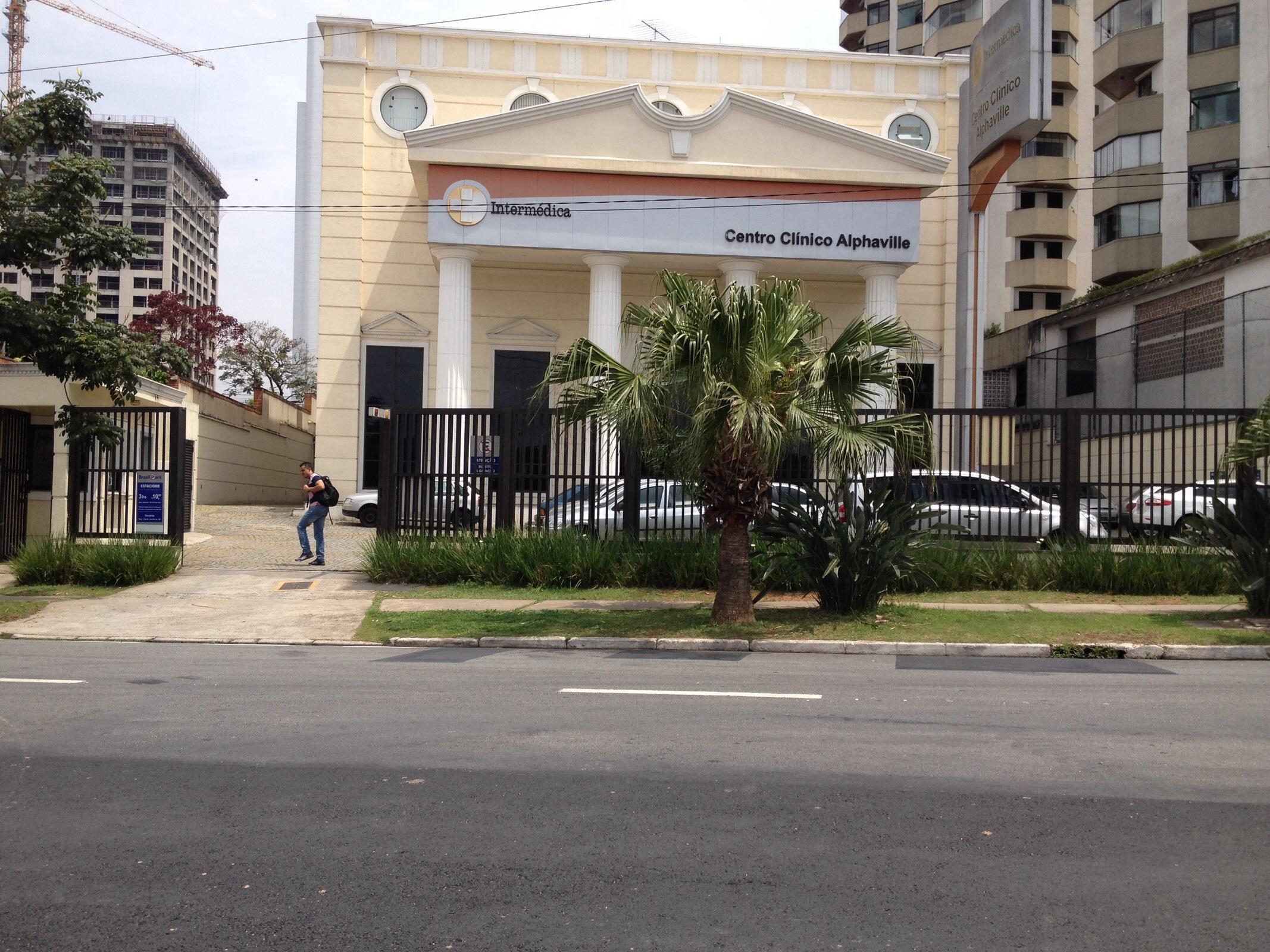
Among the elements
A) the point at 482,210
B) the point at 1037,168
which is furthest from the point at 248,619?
the point at 1037,168

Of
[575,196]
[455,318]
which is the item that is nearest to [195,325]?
[455,318]

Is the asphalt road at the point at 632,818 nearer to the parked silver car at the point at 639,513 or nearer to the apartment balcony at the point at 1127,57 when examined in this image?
the parked silver car at the point at 639,513

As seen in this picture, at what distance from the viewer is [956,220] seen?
33.6 meters

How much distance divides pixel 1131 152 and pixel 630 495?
35.8 m

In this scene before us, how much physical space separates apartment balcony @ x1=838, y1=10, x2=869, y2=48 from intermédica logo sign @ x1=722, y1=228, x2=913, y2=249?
40.4 m

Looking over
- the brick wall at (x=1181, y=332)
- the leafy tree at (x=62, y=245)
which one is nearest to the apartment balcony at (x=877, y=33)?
the brick wall at (x=1181, y=332)

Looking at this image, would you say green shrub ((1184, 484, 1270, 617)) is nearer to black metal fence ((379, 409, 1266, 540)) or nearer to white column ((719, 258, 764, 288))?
black metal fence ((379, 409, 1266, 540))

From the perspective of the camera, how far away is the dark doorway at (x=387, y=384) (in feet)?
104

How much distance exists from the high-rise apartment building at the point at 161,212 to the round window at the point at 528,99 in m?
104

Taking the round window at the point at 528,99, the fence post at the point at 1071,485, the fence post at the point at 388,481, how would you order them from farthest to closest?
the round window at the point at 528,99
the fence post at the point at 388,481
the fence post at the point at 1071,485

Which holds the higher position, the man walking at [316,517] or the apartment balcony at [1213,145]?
the apartment balcony at [1213,145]

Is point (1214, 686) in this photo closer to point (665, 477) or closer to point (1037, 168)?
point (665, 477)

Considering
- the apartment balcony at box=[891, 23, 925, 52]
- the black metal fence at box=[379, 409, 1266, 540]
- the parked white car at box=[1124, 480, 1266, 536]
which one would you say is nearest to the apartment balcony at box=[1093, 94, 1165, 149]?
the apartment balcony at box=[891, 23, 925, 52]

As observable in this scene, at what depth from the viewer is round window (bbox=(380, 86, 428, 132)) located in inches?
1272
